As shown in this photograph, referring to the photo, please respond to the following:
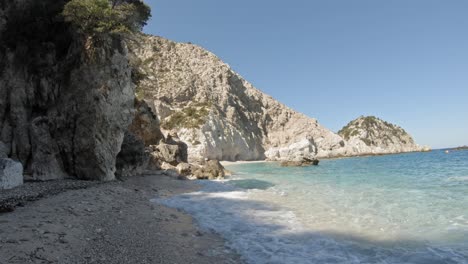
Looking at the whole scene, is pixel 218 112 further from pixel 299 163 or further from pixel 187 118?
pixel 299 163

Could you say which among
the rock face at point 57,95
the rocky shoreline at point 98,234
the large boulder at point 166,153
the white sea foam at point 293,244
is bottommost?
the white sea foam at point 293,244

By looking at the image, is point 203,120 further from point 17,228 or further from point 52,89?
point 17,228

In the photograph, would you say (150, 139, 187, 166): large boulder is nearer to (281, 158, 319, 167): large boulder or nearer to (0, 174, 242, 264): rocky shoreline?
(0, 174, 242, 264): rocky shoreline

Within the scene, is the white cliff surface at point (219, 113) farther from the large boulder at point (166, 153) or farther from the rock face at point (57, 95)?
the rock face at point (57, 95)

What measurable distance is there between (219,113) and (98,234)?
249 ft

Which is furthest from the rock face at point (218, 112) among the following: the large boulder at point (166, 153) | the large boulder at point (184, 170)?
the large boulder at point (184, 170)

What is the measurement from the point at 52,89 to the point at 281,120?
91348 millimetres

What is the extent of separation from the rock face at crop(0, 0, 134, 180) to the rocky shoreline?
5.83m

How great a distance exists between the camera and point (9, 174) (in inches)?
517

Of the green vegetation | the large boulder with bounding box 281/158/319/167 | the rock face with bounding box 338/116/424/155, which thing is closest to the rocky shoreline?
the large boulder with bounding box 281/158/319/167

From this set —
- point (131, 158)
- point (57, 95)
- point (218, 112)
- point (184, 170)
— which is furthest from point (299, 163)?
point (57, 95)

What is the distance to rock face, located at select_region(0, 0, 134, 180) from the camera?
1762 cm

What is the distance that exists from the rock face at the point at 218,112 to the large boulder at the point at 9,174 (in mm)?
51678

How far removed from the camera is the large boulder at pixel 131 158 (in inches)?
909
